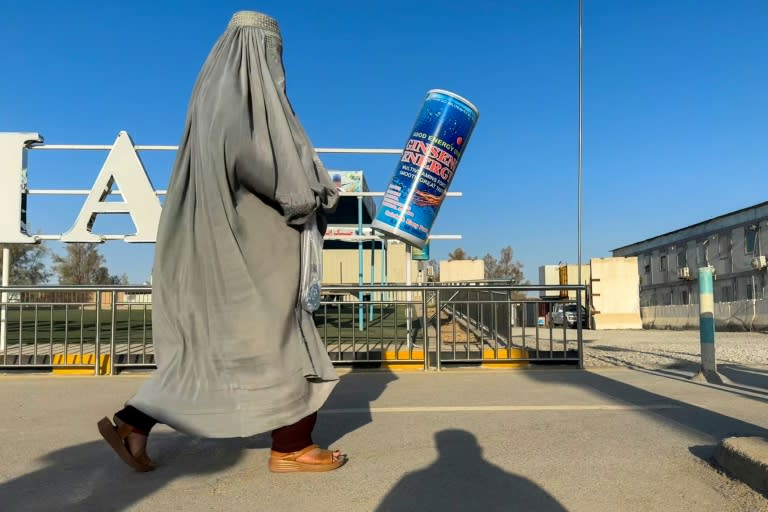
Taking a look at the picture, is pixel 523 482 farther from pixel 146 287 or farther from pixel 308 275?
pixel 146 287

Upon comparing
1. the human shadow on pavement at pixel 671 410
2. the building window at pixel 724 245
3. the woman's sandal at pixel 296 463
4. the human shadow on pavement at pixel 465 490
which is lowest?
the human shadow on pavement at pixel 671 410

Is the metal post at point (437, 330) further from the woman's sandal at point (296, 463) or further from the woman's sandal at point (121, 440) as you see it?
the woman's sandal at point (121, 440)

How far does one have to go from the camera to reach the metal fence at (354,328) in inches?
305

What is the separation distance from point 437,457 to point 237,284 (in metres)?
1.44

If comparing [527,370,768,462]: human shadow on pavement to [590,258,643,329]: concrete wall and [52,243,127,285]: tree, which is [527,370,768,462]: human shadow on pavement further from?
[52,243,127,285]: tree

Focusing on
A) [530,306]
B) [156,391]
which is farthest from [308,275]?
[530,306]

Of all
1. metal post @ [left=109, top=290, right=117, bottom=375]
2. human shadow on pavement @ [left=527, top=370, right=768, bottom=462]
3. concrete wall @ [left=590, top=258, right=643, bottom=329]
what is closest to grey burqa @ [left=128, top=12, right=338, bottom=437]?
human shadow on pavement @ [left=527, top=370, right=768, bottom=462]

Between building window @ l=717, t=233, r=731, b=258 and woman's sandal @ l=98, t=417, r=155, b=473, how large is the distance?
4460 centimetres

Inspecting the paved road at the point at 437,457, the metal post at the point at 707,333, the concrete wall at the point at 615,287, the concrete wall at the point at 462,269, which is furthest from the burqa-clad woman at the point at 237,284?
the concrete wall at the point at 615,287

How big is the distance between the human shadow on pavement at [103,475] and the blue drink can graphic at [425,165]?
393cm

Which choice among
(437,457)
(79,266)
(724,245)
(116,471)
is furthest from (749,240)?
(79,266)

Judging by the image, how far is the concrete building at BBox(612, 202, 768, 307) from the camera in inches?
1431

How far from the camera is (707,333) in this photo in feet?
21.5

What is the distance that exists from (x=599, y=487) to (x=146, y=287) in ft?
20.6
